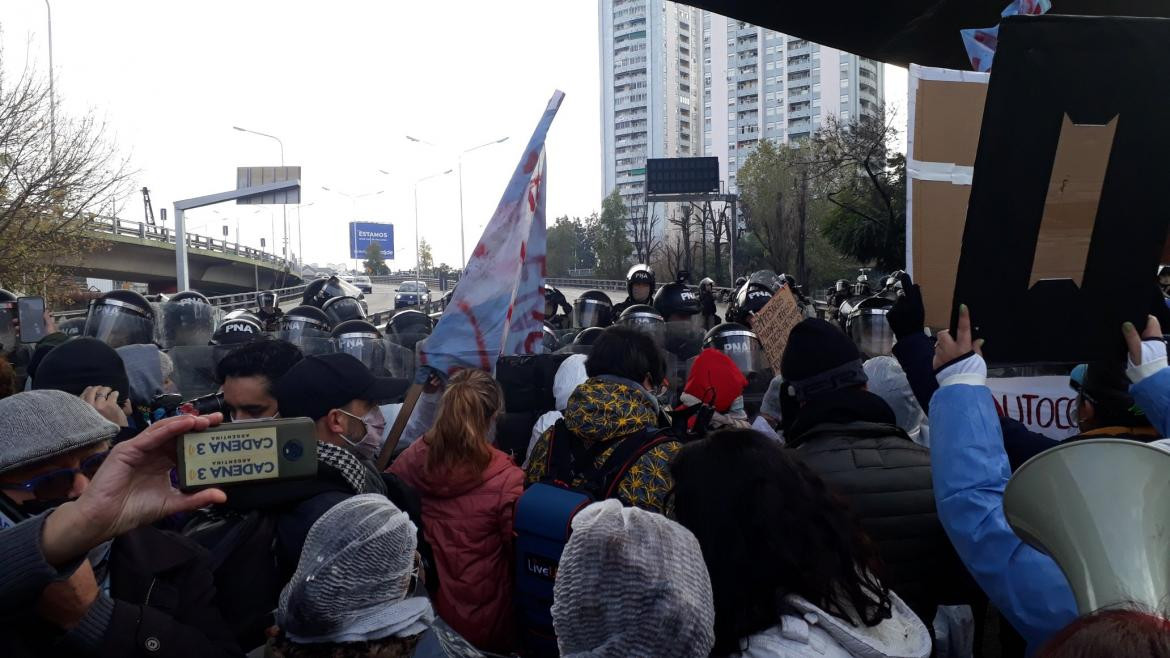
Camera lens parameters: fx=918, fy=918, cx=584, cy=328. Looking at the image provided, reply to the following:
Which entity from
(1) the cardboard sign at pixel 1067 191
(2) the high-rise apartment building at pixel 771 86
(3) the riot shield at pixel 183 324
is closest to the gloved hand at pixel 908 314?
(1) the cardboard sign at pixel 1067 191

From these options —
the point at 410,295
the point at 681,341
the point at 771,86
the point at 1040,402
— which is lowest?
the point at 410,295

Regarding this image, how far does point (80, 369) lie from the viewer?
4.01m

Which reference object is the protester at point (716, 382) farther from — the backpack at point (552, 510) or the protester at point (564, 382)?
A: the backpack at point (552, 510)

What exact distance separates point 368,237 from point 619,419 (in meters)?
83.6

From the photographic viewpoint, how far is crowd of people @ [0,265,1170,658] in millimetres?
1690

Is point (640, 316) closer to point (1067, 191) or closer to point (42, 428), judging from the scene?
point (1067, 191)

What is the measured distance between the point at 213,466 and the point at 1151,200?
2.79m

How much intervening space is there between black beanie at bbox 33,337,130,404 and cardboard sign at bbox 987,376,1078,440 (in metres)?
4.59

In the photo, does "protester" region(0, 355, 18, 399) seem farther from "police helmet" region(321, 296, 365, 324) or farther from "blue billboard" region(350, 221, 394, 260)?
"blue billboard" region(350, 221, 394, 260)

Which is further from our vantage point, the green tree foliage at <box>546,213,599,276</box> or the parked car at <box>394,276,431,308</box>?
the green tree foliage at <box>546,213,599,276</box>

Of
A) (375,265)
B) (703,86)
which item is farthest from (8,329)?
(703,86)

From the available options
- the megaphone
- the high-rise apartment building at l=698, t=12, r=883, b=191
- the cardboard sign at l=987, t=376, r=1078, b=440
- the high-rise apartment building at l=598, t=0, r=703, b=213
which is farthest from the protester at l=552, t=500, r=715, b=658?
the high-rise apartment building at l=598, t=0, r=703, b=213

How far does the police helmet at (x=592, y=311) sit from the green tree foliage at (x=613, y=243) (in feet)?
226

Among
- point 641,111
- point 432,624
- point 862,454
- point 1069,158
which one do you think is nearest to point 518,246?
point 862,454
